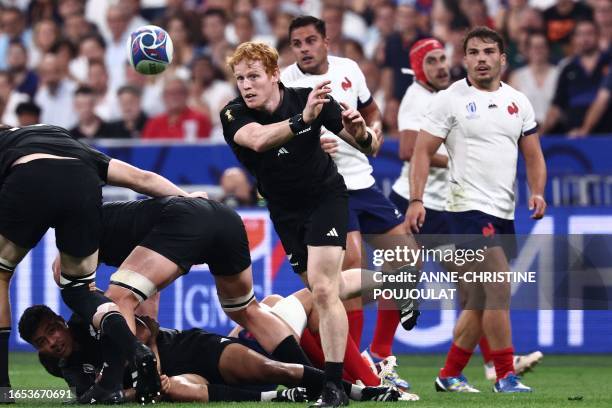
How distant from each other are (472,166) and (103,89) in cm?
852

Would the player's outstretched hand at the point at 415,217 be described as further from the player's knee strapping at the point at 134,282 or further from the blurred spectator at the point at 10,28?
the blurred spectator at the point at 10,28

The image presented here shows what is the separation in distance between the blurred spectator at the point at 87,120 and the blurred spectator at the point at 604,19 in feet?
19.6

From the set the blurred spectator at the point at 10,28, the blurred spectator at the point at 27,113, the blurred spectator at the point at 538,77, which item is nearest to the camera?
the blurred spectator at the point at 538,77

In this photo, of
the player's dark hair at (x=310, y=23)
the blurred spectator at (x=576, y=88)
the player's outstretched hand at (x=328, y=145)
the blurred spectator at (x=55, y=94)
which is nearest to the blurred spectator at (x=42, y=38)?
the blurred spectator at (x=55, y=94)

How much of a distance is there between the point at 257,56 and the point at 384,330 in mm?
2958

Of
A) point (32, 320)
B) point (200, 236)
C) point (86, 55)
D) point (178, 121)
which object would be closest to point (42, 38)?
point (86, 55)

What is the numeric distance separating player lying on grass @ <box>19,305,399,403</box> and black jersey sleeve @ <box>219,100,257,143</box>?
4.54ft

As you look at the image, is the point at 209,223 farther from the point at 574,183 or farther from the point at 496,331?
the point at 574,183

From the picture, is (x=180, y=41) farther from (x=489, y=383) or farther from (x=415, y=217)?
(x=415, y=217)

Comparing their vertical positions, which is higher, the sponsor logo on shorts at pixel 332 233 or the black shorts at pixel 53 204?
the black shorts at pixel 53 204

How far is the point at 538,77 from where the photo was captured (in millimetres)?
15312

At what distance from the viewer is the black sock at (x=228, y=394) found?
8.26 m

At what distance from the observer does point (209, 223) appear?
8102 millimetres

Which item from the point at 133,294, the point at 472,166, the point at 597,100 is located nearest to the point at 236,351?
the point at 133,294
